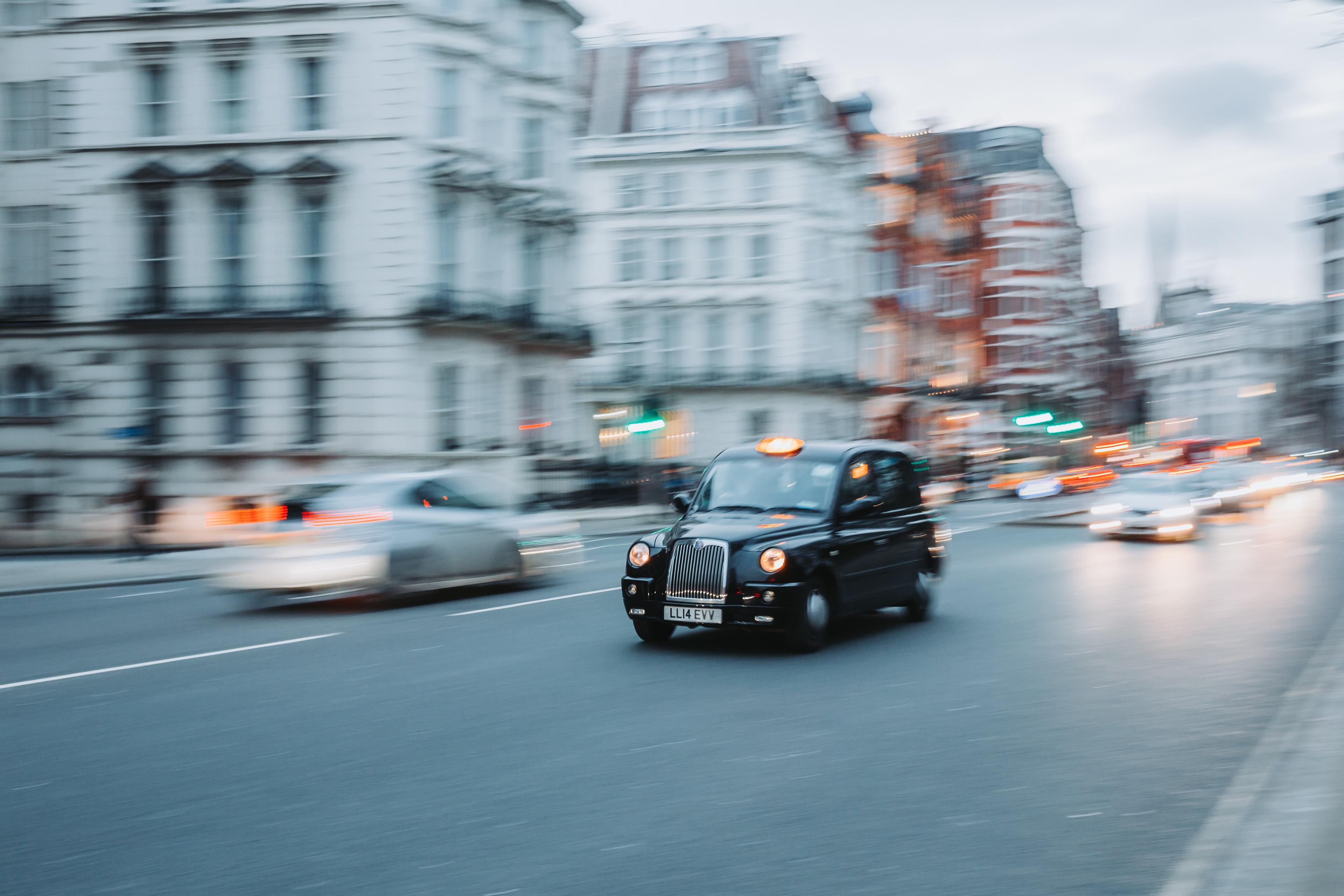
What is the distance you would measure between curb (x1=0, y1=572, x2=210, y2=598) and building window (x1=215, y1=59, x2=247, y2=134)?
652 inches

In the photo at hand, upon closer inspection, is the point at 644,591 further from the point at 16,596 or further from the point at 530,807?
the point at 16,596

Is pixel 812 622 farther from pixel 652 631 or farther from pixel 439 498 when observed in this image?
pixel 439 498

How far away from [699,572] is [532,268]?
29387 mm

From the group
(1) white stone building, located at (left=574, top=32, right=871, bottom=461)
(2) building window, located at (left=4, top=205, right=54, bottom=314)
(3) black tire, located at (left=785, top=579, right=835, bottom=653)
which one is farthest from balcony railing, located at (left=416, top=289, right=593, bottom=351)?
(3) black tire, located at (left=785, top=579, right=835, bottom=653)

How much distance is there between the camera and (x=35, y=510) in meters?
33.1

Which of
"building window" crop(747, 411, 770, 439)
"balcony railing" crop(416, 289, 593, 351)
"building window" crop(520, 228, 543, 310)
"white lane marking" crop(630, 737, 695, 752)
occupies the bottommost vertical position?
"white lane marking" crop(630, 737, 695, 752)

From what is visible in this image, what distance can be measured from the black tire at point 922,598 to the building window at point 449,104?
80.1ft

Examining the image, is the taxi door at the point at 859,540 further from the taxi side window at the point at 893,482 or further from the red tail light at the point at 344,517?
the red tail light at the point at 344,517

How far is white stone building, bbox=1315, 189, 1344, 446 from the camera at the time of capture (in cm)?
13250

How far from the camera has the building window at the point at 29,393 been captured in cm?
3338

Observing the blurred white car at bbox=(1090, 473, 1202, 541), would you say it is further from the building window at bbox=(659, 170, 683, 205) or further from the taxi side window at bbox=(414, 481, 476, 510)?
the building window at bbox=(659, 170, 683, 205)

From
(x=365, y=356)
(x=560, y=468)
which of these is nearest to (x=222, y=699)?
(x=365, y=356)

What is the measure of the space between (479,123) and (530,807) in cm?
3167

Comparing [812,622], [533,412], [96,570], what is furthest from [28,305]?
[812,622]
